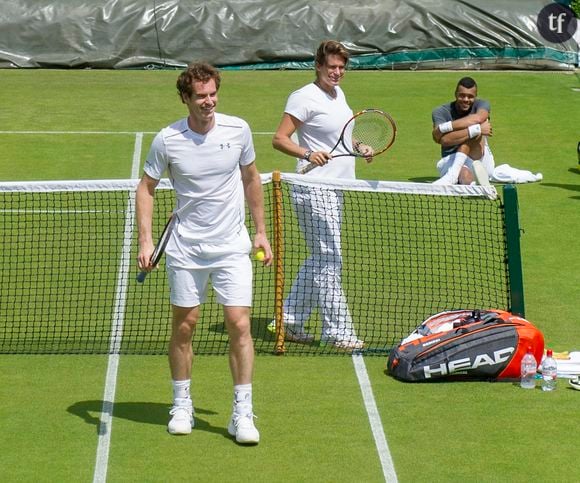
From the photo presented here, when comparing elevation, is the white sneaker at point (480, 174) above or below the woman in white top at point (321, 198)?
above

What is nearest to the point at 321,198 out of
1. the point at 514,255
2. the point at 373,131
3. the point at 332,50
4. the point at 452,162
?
the point at 332,50

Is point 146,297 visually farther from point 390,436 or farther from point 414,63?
point 414,63

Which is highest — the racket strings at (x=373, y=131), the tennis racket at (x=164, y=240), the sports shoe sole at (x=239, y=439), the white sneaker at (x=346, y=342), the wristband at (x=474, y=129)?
the wristband at (x=474, y=129)

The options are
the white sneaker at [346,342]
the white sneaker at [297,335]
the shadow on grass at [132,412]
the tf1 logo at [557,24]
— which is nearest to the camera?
the shadow on grass at [132,412]

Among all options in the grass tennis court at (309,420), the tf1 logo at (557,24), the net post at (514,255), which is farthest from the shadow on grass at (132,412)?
the tf1 logo at (557,24)

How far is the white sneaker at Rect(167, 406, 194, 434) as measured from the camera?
8.13m

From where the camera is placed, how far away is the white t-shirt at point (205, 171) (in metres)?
7.82

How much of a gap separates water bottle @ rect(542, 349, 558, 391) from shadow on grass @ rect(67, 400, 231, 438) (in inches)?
98.4

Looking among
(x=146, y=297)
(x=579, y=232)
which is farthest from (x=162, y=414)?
(x=579, y=232)

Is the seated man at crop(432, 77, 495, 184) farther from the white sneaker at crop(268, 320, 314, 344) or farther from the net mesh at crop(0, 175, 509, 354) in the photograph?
the white sneaker at crop(268, 320, 314, 344)

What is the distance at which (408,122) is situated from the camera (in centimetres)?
2120

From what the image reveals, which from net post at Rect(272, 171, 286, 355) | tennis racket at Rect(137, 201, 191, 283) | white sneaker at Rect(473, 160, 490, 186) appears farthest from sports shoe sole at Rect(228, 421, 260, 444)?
white sneaker at Rect(473, 160, 490, 186)

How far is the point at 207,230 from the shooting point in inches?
312

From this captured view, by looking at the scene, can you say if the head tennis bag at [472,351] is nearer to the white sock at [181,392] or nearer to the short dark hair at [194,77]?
the white sock at [181,392]
